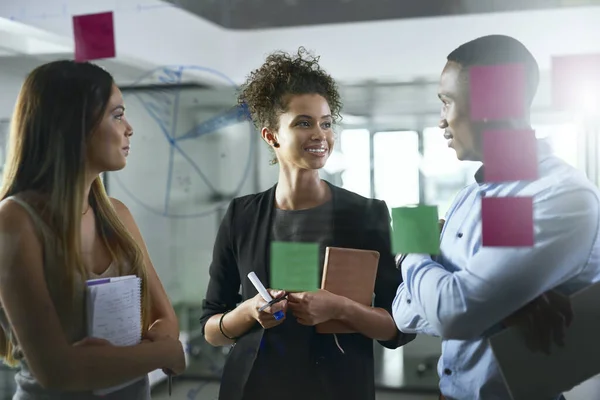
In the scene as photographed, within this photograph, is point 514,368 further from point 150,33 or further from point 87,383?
point 150,33

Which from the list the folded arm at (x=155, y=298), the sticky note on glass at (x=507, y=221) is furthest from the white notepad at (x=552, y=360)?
the folded arm at (x=155, y=298)

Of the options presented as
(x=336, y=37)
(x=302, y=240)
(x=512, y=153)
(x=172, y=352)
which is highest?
(x=336, y=37)

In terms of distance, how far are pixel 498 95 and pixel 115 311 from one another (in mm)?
741

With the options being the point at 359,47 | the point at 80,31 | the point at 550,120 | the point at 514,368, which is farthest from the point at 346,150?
the point at 80,31

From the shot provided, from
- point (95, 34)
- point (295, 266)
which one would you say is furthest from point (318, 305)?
point (95, 34)

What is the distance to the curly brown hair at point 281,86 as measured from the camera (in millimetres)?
1077

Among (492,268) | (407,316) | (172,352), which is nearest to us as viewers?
(492,268)

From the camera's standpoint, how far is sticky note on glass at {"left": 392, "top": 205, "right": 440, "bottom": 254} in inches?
39.4

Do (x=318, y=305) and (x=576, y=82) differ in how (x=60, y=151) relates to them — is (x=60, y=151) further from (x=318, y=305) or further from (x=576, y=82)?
(x=576, y=82)

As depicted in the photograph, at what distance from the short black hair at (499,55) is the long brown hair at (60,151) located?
24.0 inches

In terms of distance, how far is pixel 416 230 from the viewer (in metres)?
1.02

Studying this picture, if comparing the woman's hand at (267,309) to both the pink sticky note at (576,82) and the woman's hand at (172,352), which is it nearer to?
the woman's hand at (172,352)

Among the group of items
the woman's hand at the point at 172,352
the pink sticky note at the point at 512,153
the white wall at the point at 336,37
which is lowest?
the woman's hand at the point at 172,352

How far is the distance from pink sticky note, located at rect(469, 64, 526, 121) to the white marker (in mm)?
455
